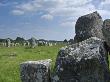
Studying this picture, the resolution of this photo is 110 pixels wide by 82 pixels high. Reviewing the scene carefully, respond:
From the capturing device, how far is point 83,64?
1271 cm

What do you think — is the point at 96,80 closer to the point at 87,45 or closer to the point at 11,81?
the point at 87,45

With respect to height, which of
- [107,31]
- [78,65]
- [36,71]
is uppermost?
[107,31]

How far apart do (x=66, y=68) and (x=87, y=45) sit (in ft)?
3.73

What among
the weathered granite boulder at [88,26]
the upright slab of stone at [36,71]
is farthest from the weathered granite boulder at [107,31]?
the weathered granite boulder at [88,26]

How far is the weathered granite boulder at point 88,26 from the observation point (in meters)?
16.7

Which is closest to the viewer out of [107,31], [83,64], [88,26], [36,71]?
[83,64]

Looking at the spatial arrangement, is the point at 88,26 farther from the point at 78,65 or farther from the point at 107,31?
the point at 78,65

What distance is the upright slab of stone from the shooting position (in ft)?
44.9

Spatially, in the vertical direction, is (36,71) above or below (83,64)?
below

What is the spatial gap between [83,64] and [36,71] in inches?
76.8

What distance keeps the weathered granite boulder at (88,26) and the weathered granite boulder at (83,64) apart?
3248 mm

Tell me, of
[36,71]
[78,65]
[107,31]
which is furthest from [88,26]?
[78,65]

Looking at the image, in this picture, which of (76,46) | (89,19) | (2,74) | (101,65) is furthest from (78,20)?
(2,74)

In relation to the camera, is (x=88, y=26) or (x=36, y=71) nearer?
(x=36, y=71)
